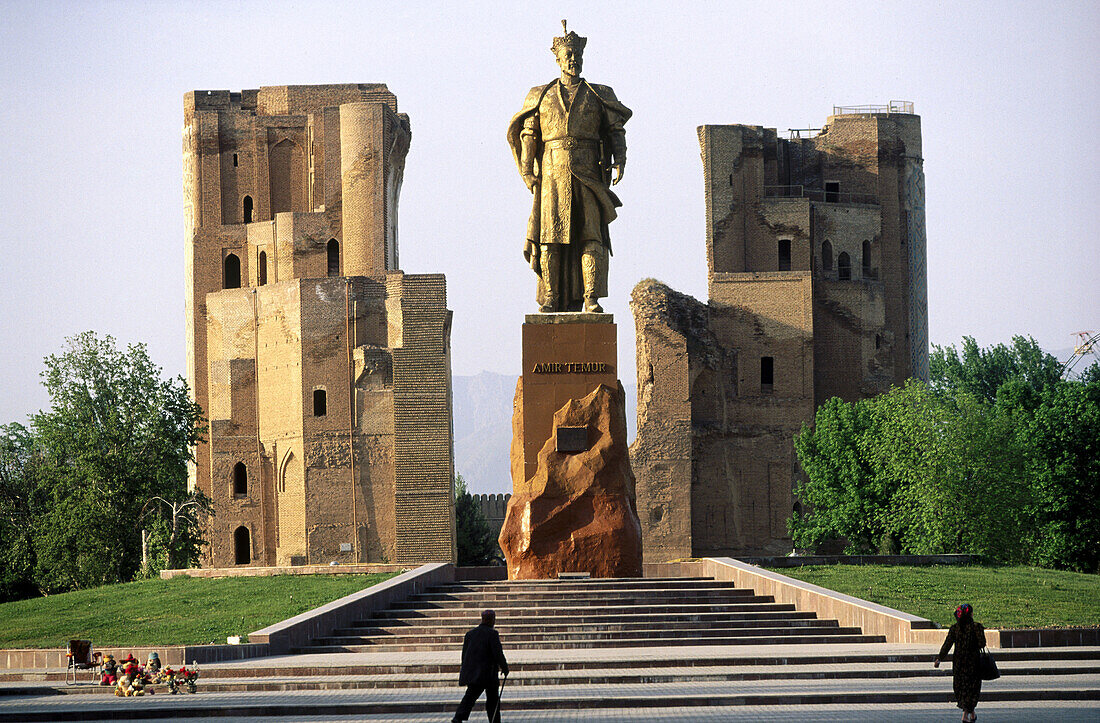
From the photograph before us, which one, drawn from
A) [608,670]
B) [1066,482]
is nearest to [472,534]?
[1066,482]

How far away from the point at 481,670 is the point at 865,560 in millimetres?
16008

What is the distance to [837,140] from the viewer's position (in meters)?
61.8

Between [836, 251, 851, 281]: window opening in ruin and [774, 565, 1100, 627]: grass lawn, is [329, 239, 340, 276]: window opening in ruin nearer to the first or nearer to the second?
[836, 251, 851, 281]: window opening in ruin

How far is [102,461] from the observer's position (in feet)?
127

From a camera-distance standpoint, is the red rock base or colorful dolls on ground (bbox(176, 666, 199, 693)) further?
the red rock base

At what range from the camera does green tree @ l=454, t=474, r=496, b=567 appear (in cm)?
5894

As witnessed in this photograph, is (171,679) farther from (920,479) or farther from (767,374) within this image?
(767,374)

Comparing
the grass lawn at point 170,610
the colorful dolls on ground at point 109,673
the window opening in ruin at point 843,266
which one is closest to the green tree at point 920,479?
the window opening in ruin at point 843,266

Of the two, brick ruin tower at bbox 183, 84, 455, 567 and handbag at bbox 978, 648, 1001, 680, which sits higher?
brick ruin tower at bbox 183, 84, 455, 567

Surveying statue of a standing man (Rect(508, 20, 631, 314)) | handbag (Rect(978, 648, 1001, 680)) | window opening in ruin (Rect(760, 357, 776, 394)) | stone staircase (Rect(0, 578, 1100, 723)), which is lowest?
stone staircase (Rect(0, 578, 1100, 723))

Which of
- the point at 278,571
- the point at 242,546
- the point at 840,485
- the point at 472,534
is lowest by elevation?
the point at 472,534

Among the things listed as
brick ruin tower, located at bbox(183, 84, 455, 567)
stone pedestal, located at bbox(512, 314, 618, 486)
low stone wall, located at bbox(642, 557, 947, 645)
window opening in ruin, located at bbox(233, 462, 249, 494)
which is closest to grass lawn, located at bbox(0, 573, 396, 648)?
stone pedestal, located at bbox(512, 314, 618, 486)

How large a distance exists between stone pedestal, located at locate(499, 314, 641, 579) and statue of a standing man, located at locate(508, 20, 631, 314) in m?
0.85

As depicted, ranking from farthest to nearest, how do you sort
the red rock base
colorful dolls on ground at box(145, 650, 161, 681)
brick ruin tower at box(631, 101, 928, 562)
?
brick ruin tower at box(631, 101, 928, 562)
the red rock base
colorful dolls on ground at box(145, 650, 161, 681)
